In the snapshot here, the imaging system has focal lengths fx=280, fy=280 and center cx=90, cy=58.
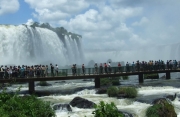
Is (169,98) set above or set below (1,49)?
A: below

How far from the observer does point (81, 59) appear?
97.1m

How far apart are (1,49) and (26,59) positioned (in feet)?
22.2

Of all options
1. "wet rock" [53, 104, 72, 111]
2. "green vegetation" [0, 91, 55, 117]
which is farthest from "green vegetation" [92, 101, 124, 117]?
"wet rock" [53, 104, 72, 111]

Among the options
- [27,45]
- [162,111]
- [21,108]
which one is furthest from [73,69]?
[27,45]

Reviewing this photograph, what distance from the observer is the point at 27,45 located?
60.6 metres

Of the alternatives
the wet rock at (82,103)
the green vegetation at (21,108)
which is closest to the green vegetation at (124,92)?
the wet rock at (82,103)

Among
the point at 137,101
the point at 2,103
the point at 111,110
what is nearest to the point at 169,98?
the point at 137,101

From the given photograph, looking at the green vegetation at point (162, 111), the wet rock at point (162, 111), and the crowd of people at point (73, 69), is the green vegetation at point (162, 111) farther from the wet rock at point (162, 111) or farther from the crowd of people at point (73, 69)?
the crowd of people at point (73, 69)

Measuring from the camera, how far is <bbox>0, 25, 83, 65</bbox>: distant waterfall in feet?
184

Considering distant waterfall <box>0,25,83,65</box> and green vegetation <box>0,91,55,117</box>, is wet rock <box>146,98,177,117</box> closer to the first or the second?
green vegetation <box>0,91,55,117</box>

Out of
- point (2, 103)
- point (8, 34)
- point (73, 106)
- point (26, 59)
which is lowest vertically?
point (73, 106)

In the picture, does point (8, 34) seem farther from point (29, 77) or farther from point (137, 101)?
point (137, 101)

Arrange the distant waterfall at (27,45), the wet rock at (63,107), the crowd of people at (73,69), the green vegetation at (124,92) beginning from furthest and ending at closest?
the distant waterfall at (27,45)
the crowd of people at (73,69)
the green vegetation at (124,92)
the wet rock at (63,107)

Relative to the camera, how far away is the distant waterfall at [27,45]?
5622cm
